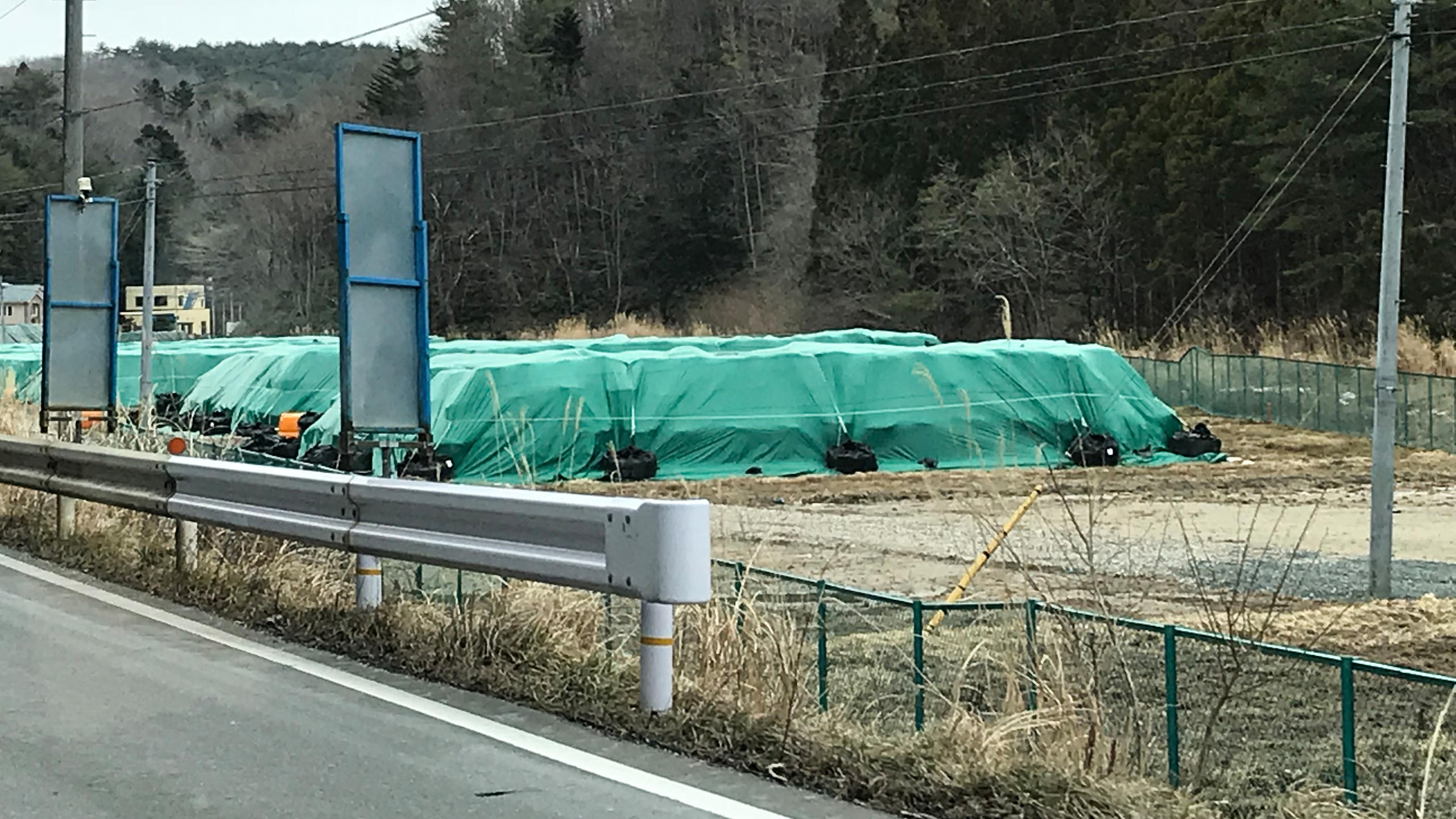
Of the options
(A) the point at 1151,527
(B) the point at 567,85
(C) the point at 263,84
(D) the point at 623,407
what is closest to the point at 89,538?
(A) the point at 1151,527

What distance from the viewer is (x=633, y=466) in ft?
97.0

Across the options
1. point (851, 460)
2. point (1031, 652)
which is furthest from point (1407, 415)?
point (1031, 652)

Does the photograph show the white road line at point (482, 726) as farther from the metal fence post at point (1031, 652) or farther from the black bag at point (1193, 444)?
the black bag at point (1193, 444)

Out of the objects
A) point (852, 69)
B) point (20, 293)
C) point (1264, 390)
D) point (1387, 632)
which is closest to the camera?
point (1387, 632)

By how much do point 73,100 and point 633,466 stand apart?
10590 millimetres

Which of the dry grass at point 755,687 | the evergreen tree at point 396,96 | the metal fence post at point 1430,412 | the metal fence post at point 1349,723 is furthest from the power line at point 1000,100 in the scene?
the metal fence post at point 1349,723

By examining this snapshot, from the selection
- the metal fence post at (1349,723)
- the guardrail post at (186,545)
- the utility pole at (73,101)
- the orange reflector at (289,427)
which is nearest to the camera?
the metal fence post at (1349,723)

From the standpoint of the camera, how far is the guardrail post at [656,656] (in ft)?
22.5

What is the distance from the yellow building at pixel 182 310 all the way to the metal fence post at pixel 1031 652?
101 meters

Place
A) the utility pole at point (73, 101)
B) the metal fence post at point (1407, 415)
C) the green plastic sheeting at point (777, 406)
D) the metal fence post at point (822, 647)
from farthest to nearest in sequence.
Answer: the metal fence post at point (1407, 415) < the green plastic sheeting at point (777, 406) < the utility pole at point (73, 101) < the metal fence post at point (822, 647)

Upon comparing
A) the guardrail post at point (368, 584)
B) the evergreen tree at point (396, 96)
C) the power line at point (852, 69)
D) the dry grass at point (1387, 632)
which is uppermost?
the evergreen tree at point (396, 96)

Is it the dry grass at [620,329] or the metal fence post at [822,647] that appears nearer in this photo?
the metal fence post at [822,647]

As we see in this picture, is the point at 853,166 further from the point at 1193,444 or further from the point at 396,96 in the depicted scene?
the point at 1193,444

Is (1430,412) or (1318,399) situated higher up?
(1318,399)
